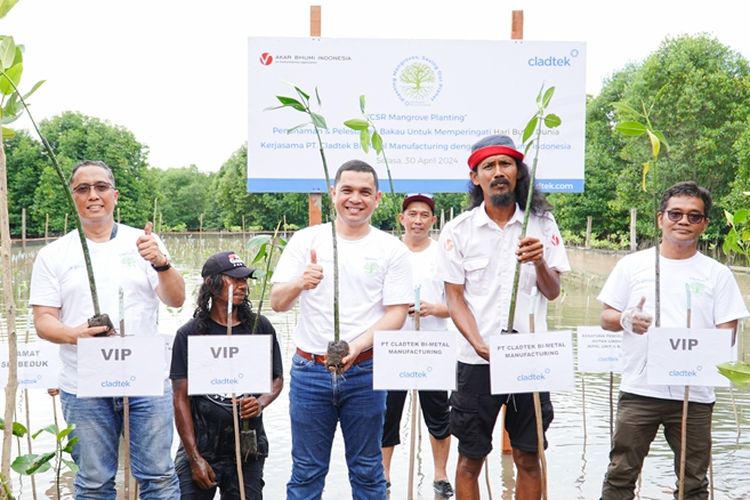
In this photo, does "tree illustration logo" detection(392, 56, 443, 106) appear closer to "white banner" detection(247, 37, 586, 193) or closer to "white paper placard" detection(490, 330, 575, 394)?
"white banner" detection(247, 37, 586, 193)

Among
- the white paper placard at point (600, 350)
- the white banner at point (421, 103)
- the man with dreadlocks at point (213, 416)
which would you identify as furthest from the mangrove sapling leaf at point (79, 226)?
the white paper placard at point (600, 350)

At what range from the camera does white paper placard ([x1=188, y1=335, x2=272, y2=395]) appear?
2959 mm

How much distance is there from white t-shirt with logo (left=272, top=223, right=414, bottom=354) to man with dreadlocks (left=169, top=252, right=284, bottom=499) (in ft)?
0.73

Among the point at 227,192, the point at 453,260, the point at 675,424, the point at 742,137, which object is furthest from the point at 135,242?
the point at 227,192

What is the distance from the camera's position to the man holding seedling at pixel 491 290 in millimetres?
3379

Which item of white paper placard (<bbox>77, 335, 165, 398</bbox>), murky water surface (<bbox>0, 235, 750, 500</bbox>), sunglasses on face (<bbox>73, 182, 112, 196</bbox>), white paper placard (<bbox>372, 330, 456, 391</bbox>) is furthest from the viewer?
murky water surface (<bbox>0, 235, 750, 500</bbox>)

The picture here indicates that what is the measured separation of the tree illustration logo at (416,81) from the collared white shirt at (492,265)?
211cm

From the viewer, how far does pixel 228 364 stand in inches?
117

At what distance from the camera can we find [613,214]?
112ft

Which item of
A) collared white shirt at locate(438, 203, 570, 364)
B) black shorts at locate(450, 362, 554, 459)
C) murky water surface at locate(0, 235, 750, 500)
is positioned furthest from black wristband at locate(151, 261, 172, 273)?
murky water surface at locate(0, 235, 750, 500)

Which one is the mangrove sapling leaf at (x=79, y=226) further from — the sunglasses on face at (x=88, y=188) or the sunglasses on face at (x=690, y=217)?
the sunglasses on face at (x=690, y=217)

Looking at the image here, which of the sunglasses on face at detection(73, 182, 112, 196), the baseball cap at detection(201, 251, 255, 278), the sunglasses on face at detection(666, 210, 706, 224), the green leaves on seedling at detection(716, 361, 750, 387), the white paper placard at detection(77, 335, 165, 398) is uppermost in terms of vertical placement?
the sunglasses on face at detection(73, 182, 112, 196)

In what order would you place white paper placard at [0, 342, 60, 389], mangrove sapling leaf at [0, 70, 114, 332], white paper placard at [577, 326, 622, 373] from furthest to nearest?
1. white paper placard at [577, 326, 622, 373]
2. white paper placard at [0, 342, 60, 389]
3. mangrove sapling leaf at [0, 70, 114, 332]

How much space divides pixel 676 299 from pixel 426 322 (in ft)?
4.73
